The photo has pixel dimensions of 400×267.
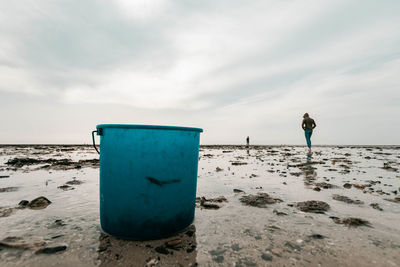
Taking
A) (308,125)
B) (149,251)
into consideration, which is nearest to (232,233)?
(149,251)

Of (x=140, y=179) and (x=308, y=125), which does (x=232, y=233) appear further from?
(x=308, y=125)

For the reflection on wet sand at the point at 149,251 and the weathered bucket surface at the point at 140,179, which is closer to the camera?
the reflection on wet sand at the point at 149,251

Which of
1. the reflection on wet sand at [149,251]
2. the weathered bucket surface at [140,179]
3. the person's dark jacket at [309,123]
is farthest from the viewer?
the person's dark jacket at [309,123]

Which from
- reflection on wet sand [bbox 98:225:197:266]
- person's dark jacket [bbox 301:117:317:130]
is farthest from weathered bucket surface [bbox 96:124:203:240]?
person's dark jacket [bbox 301:117:317:130]

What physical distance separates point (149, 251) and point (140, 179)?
26.9 inches

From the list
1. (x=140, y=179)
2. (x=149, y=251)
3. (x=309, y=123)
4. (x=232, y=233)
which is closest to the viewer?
(x=149, y=251)

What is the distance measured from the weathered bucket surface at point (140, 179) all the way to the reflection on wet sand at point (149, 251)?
8 centimetres

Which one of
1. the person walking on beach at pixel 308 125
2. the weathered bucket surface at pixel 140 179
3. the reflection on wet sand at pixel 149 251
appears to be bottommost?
the reflection on wet sand at pixel 149 251

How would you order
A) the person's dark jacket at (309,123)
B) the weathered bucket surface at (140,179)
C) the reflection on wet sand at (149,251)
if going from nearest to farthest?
the reflection on wet sand at (149,251), the weathered bucket surface at (140,179), the person's dark jacket at (309,123)

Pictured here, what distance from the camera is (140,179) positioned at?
203 cm

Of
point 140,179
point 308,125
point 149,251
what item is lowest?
point 149,251

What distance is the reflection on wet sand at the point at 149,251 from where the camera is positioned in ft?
5.64

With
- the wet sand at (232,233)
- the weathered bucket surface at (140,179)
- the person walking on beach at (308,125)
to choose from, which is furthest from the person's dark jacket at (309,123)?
the weathered bucket surface at (140,179)

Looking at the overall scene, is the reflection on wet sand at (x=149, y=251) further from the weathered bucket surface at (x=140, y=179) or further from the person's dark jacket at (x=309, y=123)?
the person's dark jacket at (x=309, y=123)
